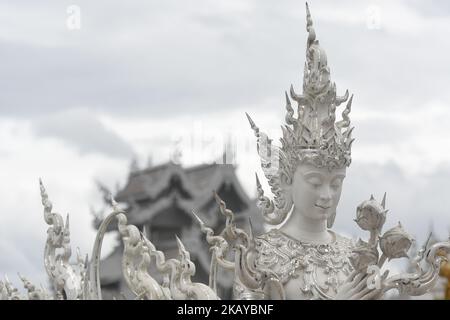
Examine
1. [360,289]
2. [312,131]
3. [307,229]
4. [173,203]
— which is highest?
[312,131]

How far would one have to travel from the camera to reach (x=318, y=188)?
8539 mm

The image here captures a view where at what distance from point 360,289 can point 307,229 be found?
52.9 inches

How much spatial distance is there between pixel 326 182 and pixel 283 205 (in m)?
0.47

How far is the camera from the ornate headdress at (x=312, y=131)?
8.50 meters

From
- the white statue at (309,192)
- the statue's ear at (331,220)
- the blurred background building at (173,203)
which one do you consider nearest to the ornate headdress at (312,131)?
the white statue at (309,192)

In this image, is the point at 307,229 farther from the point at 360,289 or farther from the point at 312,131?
the point at 360,289

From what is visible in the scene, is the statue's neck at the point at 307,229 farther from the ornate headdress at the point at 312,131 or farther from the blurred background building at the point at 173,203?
the blurred background building at the point at 173,203

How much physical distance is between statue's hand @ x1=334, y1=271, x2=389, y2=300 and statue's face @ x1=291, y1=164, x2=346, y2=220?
106 centimetres

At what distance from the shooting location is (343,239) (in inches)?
351

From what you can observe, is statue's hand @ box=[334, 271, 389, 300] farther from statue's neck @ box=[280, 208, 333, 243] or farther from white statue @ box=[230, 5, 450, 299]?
statue's neck @ box=[280, 208, 333, 243]

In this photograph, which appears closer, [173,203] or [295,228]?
[295,228]

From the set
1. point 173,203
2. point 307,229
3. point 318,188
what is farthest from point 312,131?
point 173,203
